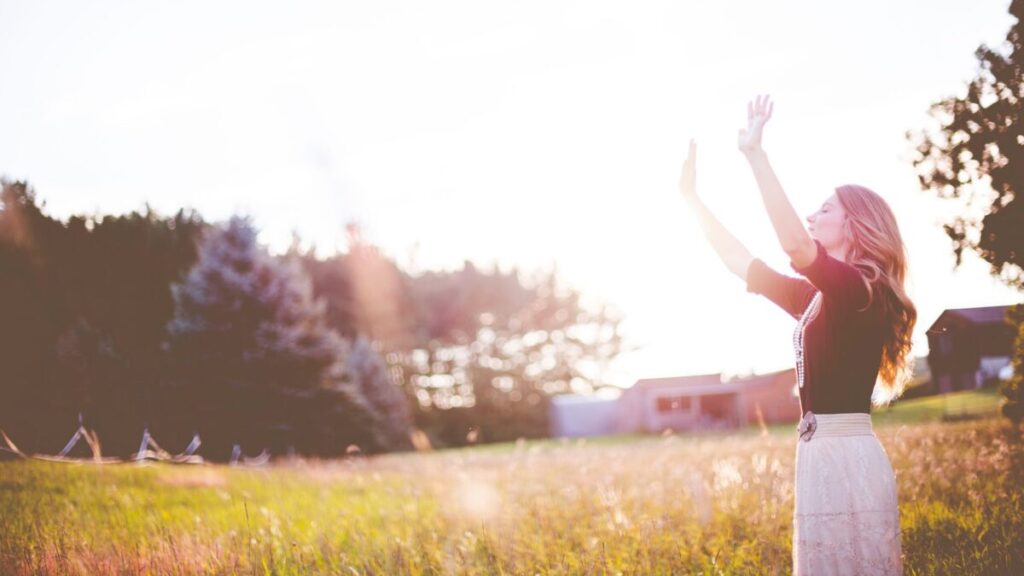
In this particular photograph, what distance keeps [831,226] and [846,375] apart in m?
0.62

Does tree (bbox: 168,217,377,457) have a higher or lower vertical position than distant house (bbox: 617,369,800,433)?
higher

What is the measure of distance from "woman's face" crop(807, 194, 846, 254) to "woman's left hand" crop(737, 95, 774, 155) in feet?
1.70

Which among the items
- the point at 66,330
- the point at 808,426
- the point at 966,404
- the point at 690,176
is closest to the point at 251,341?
the point at 66,330

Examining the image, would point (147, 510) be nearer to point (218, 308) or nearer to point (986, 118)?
point (986, 118)

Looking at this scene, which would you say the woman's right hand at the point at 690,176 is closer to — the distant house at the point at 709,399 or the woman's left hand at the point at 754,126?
the woman's left hand at the point at 754,126

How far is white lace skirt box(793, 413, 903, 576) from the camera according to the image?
2256mm

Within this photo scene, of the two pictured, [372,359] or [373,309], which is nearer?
[372,359]

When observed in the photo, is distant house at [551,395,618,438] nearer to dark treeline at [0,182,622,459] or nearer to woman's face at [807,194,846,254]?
dark treeline at [0,182,622,459]

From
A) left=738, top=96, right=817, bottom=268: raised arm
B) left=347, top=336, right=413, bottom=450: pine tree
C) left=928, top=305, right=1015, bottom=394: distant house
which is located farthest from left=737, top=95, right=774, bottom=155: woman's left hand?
left=347, top=336, right=413, bottom=450: pine tree

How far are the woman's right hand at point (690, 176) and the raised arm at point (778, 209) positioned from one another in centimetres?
60

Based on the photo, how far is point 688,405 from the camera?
42594 millimetres

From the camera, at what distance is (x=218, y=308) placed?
20219 millimetres

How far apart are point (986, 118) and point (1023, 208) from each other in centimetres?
93

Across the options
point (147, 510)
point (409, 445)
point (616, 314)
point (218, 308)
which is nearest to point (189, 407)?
point (218, 308)
